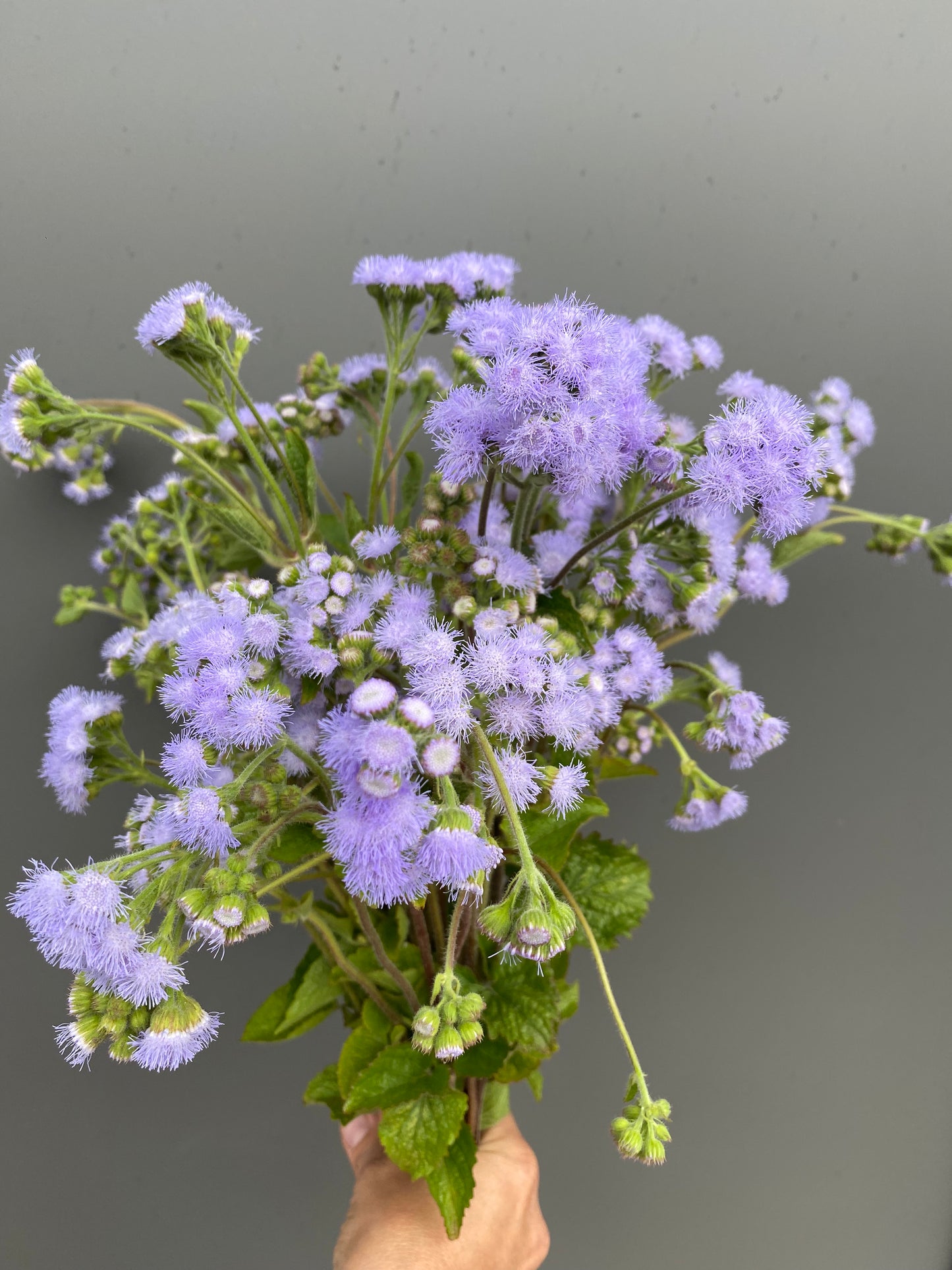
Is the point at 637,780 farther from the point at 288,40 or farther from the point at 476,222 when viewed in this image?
the point at 288,40

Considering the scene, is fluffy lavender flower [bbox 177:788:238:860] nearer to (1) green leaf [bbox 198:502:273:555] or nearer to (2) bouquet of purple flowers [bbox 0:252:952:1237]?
(2) bouquet of purple flowers [bbox 0:252:952:1237]

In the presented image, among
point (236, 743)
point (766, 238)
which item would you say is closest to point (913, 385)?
point (766, 238)

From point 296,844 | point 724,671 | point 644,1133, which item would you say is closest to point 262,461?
point 296,844

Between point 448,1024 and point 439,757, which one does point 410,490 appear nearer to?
point 439,757

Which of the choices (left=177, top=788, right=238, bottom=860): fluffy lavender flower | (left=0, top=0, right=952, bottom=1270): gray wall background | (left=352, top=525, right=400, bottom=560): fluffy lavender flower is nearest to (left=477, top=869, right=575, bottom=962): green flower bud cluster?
(left=177, top=788, right=238, bottom=860): fluffy lavender flower

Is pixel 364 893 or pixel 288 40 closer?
pixel 364 893

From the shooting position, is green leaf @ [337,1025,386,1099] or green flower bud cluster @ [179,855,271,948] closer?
green flower bud cluster @ [179,855,271,948]
